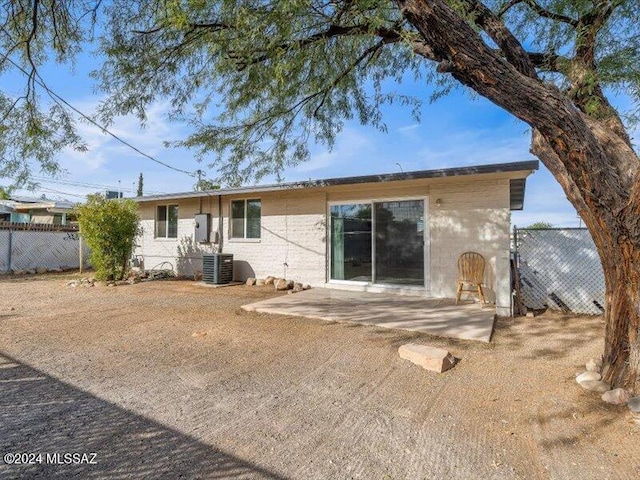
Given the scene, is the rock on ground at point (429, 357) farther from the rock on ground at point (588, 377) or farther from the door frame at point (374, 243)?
the door frame at point (374, 243)

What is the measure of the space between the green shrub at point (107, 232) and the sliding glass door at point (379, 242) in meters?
5.82

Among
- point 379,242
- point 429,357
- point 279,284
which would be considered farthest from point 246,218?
point 429,357

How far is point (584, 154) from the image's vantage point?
268cm

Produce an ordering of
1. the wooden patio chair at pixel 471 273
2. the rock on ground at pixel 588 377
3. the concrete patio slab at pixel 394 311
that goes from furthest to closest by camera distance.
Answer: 1. the wooden patio chair at pixel 471 273
2. the concrete patio slab at pixel 394 311
3. the rock on ground at pixel 588 377

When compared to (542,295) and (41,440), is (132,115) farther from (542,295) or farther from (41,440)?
(542,295)

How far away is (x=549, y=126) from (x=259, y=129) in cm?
561

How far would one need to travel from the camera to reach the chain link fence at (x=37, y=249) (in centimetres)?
1198

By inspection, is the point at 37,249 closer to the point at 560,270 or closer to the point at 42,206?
the point at 42,206

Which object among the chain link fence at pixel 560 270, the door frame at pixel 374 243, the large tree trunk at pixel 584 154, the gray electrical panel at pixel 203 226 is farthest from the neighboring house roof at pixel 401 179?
the large tree trunk at pixel 584 154

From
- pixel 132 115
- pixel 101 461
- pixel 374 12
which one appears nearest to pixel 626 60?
pixel 374 12

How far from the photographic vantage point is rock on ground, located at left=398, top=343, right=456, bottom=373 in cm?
352

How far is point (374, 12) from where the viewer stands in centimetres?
452

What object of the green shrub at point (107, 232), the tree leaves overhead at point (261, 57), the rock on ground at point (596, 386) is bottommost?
the rock on ground at point (596, 386)

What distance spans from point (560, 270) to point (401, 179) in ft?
10.9
